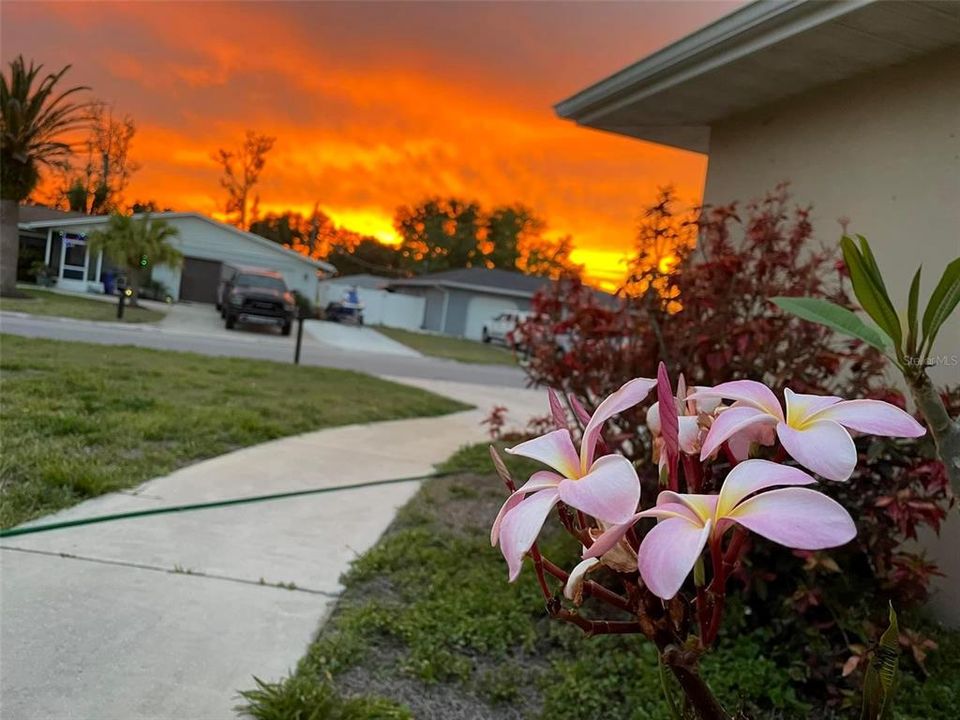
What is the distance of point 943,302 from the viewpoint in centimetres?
116

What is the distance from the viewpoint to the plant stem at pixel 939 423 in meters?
1.23

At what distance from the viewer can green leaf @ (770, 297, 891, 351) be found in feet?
3.82

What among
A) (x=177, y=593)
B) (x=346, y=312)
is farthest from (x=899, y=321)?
(x=346, y=312)

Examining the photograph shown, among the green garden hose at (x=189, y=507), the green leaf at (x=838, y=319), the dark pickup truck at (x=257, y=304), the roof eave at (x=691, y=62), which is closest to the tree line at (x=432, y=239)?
the dark pickup truck at (x=257, y=304)

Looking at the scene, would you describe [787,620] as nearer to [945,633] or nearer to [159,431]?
[945,633]

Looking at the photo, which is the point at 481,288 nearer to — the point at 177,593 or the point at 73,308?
the point at 73,308

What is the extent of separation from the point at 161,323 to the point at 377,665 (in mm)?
17184

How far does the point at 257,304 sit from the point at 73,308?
451cm

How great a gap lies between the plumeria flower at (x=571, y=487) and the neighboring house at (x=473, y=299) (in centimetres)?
3179

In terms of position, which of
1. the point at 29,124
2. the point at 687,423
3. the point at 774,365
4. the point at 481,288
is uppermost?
the point at 29,124

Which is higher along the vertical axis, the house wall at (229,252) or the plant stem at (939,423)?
the house wall at (229,252)

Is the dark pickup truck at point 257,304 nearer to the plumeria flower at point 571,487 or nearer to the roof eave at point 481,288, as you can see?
the roof eave at point 481,288

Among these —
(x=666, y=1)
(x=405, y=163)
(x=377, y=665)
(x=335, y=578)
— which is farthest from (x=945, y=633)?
(x=405, y=163)

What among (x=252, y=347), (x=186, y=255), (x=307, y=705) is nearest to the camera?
(x=307, y=705)
